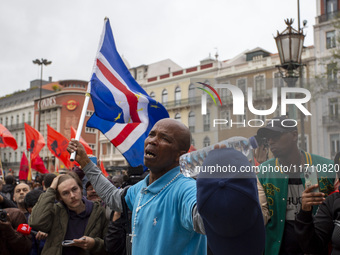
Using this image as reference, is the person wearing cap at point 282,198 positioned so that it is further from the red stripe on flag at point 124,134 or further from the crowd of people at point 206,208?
the red stripe on flag at point 124,134

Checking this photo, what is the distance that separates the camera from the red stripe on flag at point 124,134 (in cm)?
456

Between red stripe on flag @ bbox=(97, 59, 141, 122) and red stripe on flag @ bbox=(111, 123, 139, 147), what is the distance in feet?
0.28

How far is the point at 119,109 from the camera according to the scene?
15.0ft

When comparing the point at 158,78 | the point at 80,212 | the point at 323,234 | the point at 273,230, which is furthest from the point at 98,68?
the point at 158,78

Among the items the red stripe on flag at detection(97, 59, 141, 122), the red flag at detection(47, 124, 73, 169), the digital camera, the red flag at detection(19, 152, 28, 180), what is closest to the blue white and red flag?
the red stripe on flag at detection(97, 59, 141, 122)

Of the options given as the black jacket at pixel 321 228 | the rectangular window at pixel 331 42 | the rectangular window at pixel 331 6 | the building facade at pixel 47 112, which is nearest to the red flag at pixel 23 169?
the rectangular window at pixel 331 42

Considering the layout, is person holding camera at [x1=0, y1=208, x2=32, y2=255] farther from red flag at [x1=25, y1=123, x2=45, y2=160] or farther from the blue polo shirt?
red flag at [x1=25, y1=123, x2=45, y2=160]

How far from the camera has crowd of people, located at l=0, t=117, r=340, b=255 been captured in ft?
3.52

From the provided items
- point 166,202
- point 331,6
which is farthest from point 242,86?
point 331,6

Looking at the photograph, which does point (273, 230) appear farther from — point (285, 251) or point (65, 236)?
point (65, 236)

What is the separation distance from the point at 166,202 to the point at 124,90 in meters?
2.86

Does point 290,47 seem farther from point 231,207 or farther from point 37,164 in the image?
point 37,164

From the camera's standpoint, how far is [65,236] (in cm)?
409

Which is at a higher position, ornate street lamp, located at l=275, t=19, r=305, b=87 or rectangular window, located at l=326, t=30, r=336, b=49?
rectangular window, located at l=326, t=30, r=336, b=49
